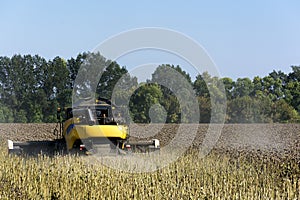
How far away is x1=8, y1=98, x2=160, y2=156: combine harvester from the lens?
12.7 m

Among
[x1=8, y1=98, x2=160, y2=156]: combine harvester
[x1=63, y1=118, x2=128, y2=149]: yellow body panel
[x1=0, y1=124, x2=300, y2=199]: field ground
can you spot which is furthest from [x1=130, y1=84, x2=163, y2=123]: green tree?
[x1=0, y1=124, x2=300, y2=199]: field ground

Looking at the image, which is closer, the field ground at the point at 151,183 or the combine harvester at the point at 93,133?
the field ground at the point at 151,183

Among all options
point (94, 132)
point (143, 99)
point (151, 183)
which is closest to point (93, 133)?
point (94, 132)

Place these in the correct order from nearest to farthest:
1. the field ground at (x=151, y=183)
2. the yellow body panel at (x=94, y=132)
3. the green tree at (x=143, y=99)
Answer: the field ground at (x=151, y=183), the yellow body panel at (x=94, y=132), the green tree at (x=143, y=99)

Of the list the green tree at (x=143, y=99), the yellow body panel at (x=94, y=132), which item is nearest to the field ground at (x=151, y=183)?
the yellow body panel at (x=94, y=132)

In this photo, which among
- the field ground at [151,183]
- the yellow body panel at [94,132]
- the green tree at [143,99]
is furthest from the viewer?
the green tree at [143,99]

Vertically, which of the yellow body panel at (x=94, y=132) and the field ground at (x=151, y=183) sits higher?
the yellow body panel at (x=94, y=132)

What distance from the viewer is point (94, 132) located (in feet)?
41.5

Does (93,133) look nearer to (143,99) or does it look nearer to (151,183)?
(151,183)

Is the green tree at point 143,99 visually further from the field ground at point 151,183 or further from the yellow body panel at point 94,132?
the field ground at point 151,183

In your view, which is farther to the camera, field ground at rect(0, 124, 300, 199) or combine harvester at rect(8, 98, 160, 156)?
combine harvester at rect(8, 98, 160, 156)

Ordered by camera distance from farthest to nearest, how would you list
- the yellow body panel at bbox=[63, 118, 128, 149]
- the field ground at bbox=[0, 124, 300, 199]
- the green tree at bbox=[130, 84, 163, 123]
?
the green tree at bbox=[130, 84, 163, 123]
the yellow body panel at bbox=[63, 118, 128, 149]
the field ground at bbox=[0, 124, 300, 199]

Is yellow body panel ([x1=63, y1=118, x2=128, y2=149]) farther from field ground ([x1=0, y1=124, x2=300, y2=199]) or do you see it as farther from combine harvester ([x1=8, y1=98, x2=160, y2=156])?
field ground ([x1=0, y1=124, x2=300, y2=199])

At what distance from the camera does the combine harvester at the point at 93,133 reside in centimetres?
1268
